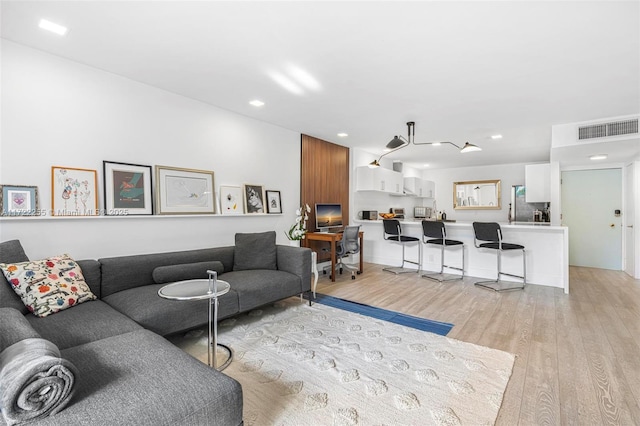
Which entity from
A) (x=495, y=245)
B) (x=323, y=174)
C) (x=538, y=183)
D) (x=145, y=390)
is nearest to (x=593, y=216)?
(x=538, y=183)

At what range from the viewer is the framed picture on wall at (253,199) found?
4125mm

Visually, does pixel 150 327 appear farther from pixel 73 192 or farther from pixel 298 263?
pixel 298 263

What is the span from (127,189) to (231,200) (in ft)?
4.03

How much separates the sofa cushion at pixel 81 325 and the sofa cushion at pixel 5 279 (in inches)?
5.0

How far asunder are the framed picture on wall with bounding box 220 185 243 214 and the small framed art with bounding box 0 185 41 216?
1761 millimetres

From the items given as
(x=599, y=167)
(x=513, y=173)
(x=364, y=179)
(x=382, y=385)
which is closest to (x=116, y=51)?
(x=382, y=385)

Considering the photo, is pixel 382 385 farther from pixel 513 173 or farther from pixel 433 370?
pixel 513 173

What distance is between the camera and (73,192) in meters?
2.65

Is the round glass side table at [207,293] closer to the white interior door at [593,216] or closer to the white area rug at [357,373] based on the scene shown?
the white area rug at [357,373]

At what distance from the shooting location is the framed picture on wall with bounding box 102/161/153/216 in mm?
2855

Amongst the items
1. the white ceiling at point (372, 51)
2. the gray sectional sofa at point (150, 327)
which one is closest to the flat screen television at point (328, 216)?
the gray sectional sofa at point (150, 327)

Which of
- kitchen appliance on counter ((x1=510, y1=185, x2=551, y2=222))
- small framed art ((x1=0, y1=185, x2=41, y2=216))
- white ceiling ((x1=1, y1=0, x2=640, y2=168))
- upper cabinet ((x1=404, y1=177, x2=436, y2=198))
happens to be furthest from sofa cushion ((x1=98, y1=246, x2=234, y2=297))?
kitchen appliance on counter ((x1=510, y1=185, x2=551, y2=222))

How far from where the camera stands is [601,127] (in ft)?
12.9

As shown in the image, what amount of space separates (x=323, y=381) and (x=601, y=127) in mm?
Answer: 4818
